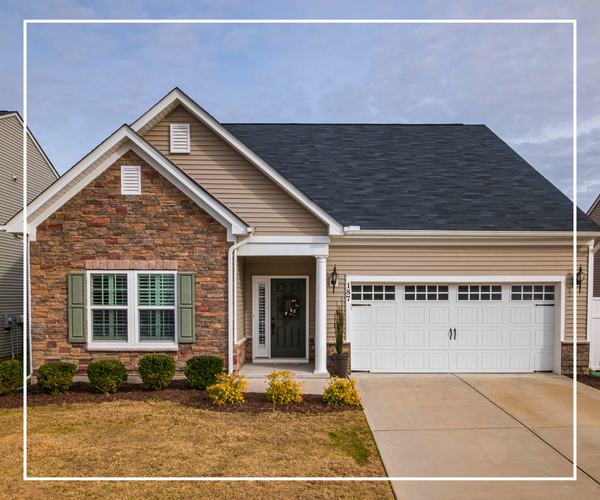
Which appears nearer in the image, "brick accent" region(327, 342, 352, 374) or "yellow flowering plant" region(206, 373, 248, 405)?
"yellow flowering plant" region(206, 373, 248, 405)

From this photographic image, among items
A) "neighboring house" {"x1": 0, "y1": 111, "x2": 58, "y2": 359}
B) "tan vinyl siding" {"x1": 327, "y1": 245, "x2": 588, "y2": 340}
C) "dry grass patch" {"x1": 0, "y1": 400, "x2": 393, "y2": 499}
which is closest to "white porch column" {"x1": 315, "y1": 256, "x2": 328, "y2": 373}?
"tan vinyl siding" {"x1": 327, "y1": 245, "x2": 588, "y2": 340}

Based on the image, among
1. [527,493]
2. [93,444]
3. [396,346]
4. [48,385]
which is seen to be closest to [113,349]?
[48,385]

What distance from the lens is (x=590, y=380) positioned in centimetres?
923

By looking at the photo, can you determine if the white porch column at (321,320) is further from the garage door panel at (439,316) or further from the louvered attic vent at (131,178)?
the louvered attic vent at (131,178)

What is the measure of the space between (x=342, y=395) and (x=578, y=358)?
6333 mm

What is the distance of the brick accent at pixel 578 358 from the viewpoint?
382 inches

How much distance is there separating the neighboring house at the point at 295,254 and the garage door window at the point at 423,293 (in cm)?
3

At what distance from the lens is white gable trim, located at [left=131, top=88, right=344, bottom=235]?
8.93 m

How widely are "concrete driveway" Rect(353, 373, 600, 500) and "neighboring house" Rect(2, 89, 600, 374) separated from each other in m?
1.23

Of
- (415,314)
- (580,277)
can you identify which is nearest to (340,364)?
(415,314)

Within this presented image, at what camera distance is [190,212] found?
8695 millimetres

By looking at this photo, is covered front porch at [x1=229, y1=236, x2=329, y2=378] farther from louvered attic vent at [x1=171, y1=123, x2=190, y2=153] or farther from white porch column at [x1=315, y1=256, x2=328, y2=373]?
louvered attic vent at [x1=171, y1=123, x2=190, y2=153]

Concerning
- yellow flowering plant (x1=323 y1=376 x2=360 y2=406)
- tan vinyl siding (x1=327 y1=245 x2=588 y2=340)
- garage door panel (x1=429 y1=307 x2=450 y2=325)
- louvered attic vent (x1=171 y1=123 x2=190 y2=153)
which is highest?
louvered attic vent (x1=171 y1=123 x2=190 y2=153)

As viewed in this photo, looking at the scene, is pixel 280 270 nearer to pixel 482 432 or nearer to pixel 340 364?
pixel 340 364
